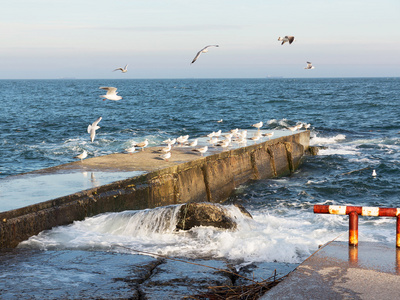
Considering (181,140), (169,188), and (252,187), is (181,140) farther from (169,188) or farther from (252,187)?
(169,188)

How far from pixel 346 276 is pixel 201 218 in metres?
3.39

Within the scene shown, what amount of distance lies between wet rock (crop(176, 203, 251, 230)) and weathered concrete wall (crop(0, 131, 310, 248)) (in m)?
1.35

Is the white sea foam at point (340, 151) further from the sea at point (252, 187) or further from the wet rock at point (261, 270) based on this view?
the wet rock at point (261, 270)

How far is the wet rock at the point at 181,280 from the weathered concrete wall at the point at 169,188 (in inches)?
83.4

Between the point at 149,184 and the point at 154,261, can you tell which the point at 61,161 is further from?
the point at 154,261

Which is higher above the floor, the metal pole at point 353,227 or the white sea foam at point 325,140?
the metal pole at point 353,227

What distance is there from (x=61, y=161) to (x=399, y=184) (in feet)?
36.0

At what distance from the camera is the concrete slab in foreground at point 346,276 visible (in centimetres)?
413

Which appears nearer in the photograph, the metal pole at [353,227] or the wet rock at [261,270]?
the metal pole at [353,227]

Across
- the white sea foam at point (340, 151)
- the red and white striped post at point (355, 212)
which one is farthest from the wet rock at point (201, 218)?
the white sea foam at point (340, 151)

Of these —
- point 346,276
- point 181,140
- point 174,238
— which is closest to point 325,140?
point 181,140

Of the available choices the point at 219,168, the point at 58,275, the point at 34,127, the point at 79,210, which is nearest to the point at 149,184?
the point at 79,210

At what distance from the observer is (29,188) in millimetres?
8039

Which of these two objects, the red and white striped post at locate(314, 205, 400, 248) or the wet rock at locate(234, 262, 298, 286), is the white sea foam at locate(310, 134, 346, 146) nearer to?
the wet rock at locate(234, 262, 298, 286)
